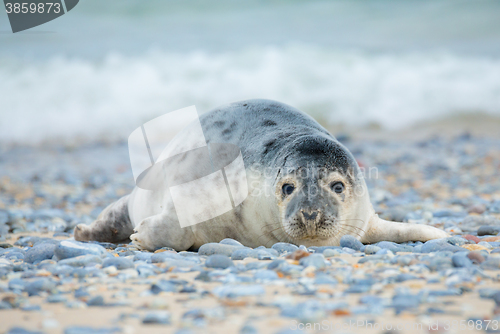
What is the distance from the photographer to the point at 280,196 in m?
3.33

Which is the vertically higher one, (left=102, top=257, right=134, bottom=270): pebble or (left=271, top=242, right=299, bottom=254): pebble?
(left=102, top=257, right=134, bottom=270): pebble

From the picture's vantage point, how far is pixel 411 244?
3629 mm

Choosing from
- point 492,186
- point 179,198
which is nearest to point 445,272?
point 179,198

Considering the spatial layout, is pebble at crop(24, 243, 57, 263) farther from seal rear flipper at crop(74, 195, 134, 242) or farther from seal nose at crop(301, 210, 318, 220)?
seal nose at crop(301, 210, 318, 220)

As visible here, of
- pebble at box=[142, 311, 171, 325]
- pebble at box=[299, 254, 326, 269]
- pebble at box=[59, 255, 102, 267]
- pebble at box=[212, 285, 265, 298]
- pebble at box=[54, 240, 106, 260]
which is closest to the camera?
pebble at box=[142, 311, 171, 325]

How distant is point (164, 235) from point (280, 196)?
88 cm

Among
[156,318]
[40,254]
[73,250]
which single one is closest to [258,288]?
[156,318]

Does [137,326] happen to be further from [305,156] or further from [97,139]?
[97,139]

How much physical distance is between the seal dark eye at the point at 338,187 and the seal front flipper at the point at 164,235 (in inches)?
41.6

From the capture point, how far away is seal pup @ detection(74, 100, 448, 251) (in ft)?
10.6

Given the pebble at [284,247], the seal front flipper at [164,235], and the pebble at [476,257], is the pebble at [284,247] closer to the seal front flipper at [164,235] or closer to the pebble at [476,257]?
the seal front flipper at [164,235]

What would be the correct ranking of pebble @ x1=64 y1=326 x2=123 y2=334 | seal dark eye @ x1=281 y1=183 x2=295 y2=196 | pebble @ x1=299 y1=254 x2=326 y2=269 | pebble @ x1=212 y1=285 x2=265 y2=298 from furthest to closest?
seal dark eye @ x1=281 y1=183 x2=295 y2=196 < pebble @ x1=299 y1=254 x2=326 y2=269 < pebble @ x1=212 y1=285 x2=265 y2=298 < pebble @ x1=64 y1=326 x2=123 y2=334

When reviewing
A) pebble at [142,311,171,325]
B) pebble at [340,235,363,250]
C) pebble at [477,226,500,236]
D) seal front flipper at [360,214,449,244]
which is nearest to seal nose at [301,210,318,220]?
pebble at [340,235,363,250]

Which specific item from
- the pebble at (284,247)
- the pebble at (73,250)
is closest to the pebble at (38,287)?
the pebble at (73,250)
